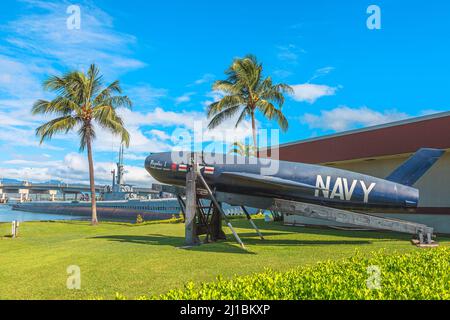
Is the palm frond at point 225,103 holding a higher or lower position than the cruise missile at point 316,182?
higher

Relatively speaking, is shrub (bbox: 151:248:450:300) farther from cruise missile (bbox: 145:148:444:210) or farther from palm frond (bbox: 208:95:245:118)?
palm frond (bbox: 208:95:245:118)

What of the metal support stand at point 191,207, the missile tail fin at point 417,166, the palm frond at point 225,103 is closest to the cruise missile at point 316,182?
Answer: the missile tail fin at point 417,166

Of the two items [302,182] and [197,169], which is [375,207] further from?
[197,169]

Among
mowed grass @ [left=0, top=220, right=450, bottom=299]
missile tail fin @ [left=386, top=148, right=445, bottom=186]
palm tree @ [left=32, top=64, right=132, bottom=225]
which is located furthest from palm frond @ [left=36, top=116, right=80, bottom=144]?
missile tail fin @ [left=386, top=148, right=445, bottom=186]

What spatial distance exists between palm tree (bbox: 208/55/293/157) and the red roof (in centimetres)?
866

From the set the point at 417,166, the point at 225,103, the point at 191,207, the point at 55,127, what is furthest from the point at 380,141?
the point at 55,127

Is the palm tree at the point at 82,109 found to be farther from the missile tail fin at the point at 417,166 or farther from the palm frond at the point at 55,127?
the missile tail fin at the point at 417,166

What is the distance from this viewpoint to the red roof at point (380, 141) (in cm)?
1565

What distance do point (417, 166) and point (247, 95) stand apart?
19.1m

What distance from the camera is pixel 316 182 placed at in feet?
44.1

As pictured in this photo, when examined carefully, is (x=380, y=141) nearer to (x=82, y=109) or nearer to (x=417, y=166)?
(x=417, y=166)
